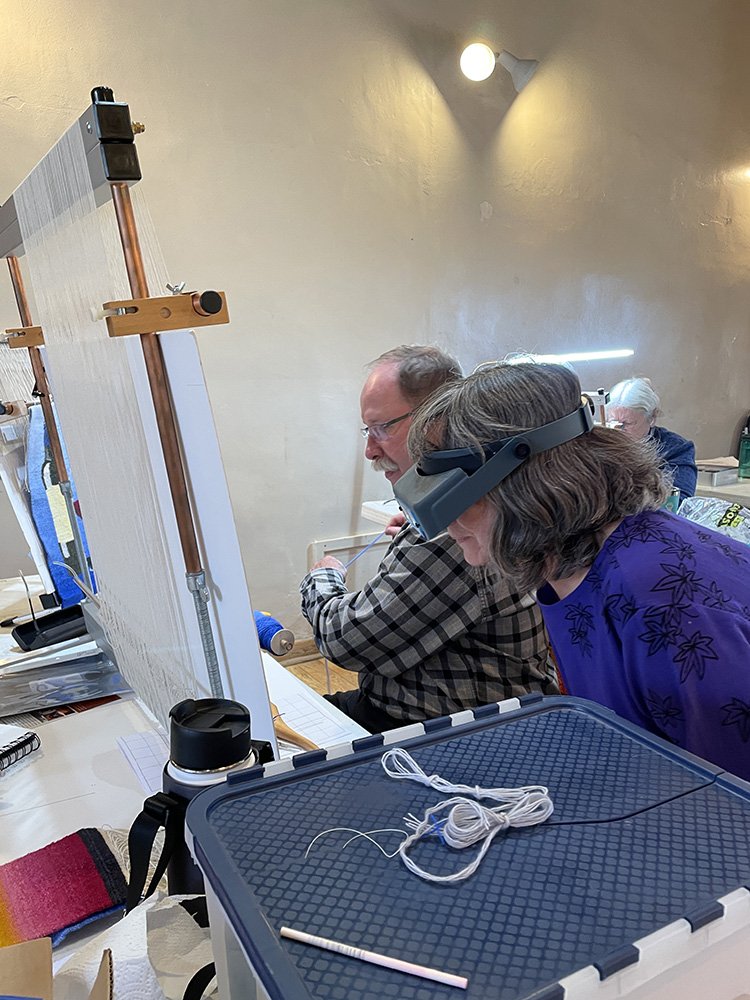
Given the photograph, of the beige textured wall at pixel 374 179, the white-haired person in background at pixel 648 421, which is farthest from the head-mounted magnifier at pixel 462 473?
the white-haired person in background at pixel 648 421

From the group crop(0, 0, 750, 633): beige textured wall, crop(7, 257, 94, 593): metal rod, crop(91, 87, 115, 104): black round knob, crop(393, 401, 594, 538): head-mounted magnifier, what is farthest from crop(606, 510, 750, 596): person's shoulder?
crop(0, 0, 750, 633): beige textured wall

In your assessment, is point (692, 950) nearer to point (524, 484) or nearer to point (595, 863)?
point (595, 863)

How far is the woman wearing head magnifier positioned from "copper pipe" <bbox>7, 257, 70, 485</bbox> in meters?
0.88

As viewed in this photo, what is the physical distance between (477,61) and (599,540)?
2.96 meters

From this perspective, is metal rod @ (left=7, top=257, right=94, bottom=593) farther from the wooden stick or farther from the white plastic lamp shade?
the white plastic lamp shade

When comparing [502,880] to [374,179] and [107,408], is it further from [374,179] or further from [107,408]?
[374,179]

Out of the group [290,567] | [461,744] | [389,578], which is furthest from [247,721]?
[290,567]

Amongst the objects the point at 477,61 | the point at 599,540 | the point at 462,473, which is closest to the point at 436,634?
the point at 599,540

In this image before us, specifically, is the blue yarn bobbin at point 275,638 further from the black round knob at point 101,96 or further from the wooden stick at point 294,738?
the black round knob at point 101,96

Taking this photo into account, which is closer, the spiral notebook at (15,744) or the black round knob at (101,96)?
the black round knob at (101,96)

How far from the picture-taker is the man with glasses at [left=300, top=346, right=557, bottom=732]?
4.22ft

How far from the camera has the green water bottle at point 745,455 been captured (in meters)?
4.16

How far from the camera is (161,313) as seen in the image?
79cm

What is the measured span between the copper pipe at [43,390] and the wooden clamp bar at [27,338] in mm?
29
